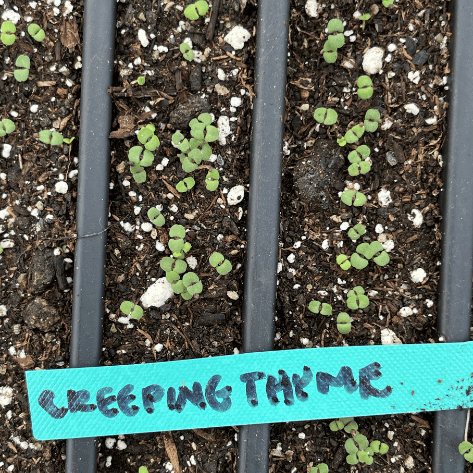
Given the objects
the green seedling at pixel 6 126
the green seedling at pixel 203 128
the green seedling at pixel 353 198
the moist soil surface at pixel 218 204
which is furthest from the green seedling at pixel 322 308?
the green seedling at pixel 6 126

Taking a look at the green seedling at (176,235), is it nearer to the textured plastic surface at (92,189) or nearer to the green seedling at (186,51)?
the textured plastic surface at (92,189)

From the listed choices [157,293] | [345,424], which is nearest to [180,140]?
[157,293]

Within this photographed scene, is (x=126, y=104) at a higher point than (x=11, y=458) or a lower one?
higher

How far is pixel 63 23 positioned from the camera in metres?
1.07

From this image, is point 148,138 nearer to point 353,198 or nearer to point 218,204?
point 218,204

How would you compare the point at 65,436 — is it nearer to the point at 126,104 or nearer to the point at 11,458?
the point at 11,458

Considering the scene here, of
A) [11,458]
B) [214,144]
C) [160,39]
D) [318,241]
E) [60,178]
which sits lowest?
[11,458]

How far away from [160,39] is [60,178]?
459mm

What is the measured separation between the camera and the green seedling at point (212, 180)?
41.4 inches

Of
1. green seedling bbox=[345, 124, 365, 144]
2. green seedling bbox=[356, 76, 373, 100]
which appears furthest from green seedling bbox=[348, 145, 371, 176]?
green seedling bbox=[356, 76, 373, 100]

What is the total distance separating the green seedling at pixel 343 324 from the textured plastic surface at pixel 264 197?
19 cm

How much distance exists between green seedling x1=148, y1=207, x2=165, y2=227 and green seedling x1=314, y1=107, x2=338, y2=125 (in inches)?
19.2

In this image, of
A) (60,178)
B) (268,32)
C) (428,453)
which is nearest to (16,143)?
(60,178)

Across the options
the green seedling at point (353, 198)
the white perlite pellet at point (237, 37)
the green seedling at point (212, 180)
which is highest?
the white perlite pellet at point (237, 37)
